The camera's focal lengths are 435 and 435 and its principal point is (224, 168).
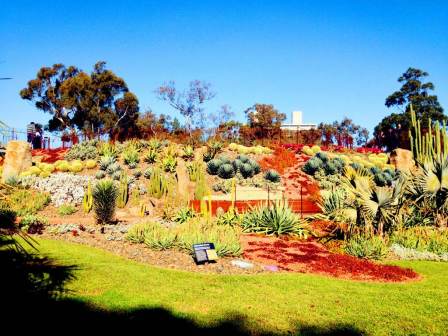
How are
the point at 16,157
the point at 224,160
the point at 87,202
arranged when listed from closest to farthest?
the point at 87,202 → the point at 16,157 → the point at 224,160

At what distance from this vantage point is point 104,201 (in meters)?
14.3

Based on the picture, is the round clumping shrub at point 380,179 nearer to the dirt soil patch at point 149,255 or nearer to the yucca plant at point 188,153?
the yucca plant at point 188,153

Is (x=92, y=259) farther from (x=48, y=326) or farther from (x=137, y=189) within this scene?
(x=137, y=189)

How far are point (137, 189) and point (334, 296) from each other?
14059mm

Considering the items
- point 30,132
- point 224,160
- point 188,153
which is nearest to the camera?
point 224,160

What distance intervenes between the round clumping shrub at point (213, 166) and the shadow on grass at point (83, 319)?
17.2 metres

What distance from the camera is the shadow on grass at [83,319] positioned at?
5562 mm

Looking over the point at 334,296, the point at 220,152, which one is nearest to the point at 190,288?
the point at 334,296

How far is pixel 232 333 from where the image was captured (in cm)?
570

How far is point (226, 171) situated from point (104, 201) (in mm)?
9985

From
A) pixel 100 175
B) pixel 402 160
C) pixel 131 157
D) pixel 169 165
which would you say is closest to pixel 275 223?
A: pixel 169 165

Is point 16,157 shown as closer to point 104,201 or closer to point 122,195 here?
point 122,195

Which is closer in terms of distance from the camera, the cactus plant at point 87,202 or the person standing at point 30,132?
the cactus plant at point 87,202

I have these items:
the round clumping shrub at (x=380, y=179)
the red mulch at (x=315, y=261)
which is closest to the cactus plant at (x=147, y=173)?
the red mulch at (x=315, y=261)
